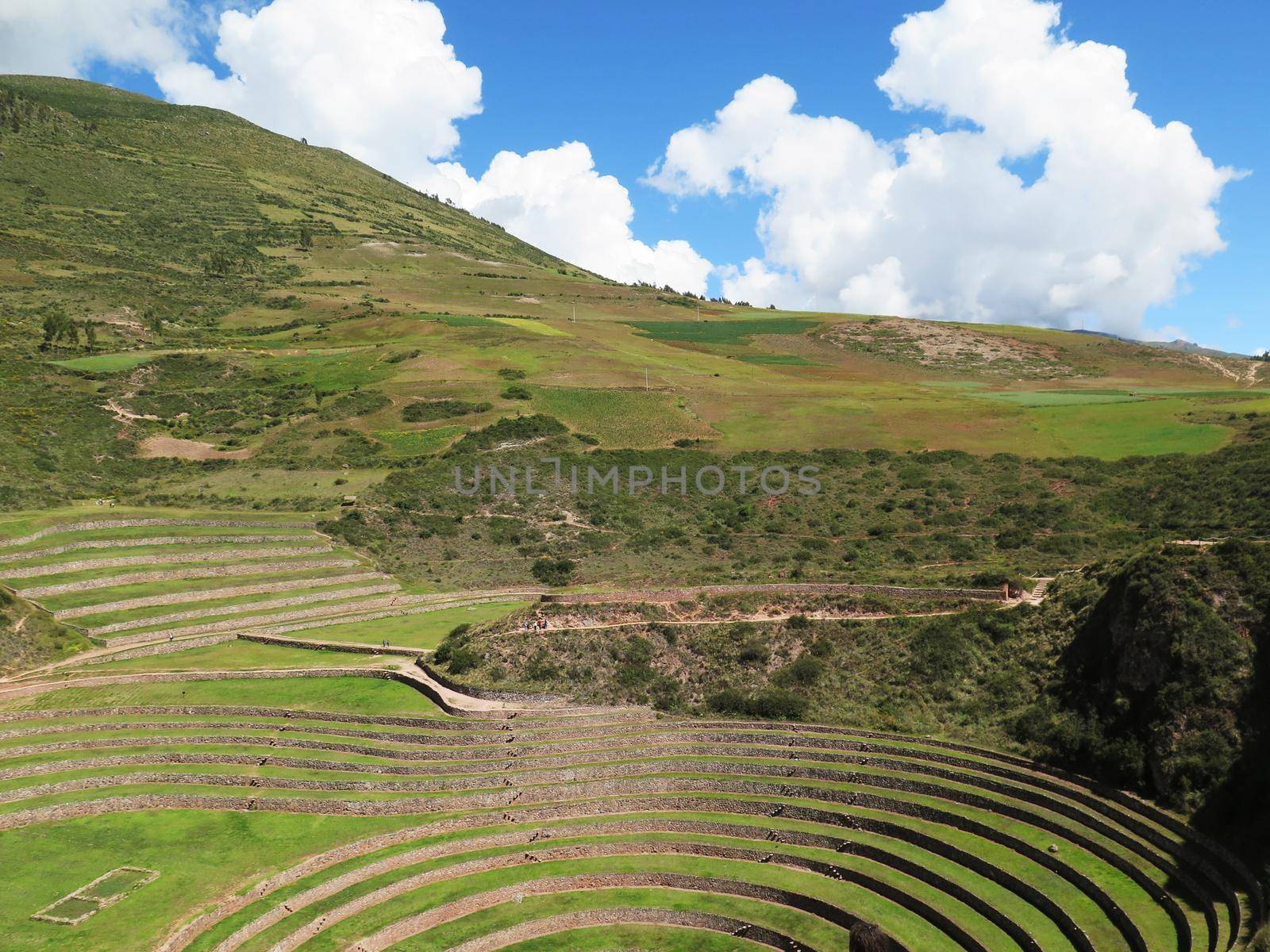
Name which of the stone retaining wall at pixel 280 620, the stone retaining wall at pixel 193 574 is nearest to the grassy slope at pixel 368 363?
the stone retaining wall at pixel 193 574

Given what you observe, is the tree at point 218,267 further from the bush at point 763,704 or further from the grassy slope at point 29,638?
the bush at point 763,704

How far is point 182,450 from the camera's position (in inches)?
2901

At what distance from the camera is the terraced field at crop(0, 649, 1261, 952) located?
71.5ft

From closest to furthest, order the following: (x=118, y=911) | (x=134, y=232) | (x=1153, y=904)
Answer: (x=1153, y=904)
(x=118, y=911)
(x=134, y=232)

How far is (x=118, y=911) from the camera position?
2258 cm

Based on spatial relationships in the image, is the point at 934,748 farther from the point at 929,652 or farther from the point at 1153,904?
the point at 1153,904

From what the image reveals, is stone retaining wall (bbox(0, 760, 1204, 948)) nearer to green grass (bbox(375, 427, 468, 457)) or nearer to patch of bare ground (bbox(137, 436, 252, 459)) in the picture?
→ green grass (bbox(375, 427, 468, 457))

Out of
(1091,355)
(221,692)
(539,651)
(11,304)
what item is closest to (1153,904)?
(539,651)

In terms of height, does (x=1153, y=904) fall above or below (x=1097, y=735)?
below

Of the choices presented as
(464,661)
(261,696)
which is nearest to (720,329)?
(464,661)

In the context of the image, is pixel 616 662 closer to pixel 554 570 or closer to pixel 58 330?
pixel 554 570

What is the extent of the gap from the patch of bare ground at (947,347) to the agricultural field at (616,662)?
16499mm

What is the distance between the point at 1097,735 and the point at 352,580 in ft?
138

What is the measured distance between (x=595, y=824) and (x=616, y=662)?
11208 mm
